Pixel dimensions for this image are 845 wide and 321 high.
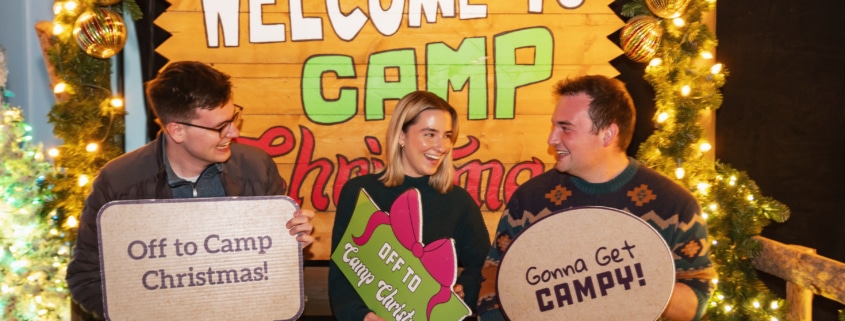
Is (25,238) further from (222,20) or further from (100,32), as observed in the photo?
(222,20)

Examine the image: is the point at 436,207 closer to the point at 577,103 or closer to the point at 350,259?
the point at 350,259

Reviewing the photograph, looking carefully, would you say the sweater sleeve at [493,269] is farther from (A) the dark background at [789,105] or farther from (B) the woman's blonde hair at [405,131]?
(A) the dark background at [789,105]

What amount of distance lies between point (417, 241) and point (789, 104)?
266 cm

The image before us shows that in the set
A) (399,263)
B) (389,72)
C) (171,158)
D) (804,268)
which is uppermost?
(389,72)

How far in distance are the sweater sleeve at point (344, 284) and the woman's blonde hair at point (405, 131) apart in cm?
15

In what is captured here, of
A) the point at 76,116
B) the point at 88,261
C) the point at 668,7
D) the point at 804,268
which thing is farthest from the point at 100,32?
the point at 804,268

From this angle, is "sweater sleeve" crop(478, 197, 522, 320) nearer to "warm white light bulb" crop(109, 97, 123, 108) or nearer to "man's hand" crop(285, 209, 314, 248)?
"man's hand" crop(285, 209, 314, 248)

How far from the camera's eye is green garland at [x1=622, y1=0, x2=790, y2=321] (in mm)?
3750

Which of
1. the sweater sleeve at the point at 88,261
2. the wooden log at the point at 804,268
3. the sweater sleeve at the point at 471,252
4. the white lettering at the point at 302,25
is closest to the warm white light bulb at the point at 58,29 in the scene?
the white lettering at the point at 302,25

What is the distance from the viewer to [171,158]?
2734 mm

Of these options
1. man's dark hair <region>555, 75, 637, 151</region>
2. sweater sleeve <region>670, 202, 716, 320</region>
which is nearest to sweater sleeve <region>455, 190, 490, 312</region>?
man's dark hair <region>555, 75, 637, 151</region>

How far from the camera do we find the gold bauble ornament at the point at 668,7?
11.8 ft

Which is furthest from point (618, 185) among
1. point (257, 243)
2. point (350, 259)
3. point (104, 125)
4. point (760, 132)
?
point (104, 125)

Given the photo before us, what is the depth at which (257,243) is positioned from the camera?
2574 millimetres
